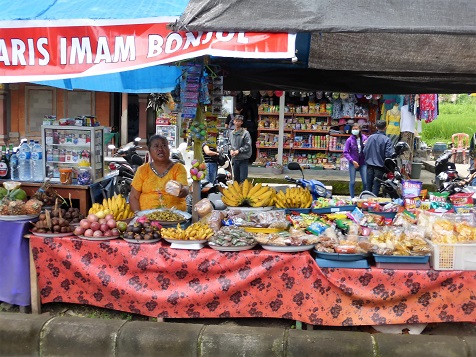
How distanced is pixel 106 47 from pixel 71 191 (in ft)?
6.80

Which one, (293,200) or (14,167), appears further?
(14,167)

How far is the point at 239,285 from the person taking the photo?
15.0 ft

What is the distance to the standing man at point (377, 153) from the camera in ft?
34.9

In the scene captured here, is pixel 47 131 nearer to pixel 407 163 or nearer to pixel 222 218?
pixel 222 218

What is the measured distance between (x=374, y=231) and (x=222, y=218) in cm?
140

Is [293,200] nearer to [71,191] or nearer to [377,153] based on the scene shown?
[71,191]

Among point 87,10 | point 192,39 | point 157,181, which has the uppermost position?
point 87,10

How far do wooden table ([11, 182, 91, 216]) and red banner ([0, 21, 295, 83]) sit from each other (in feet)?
5.38

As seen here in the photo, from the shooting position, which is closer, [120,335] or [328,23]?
[328,23]

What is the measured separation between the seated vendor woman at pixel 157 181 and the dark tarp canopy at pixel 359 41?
1593mm

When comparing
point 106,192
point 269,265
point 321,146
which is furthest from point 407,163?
point 269,265

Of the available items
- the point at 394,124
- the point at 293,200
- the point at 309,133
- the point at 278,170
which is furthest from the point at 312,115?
the point at 293,200

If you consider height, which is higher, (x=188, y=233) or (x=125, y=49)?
(x=125, y=49)

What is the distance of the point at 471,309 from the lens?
175 inches
